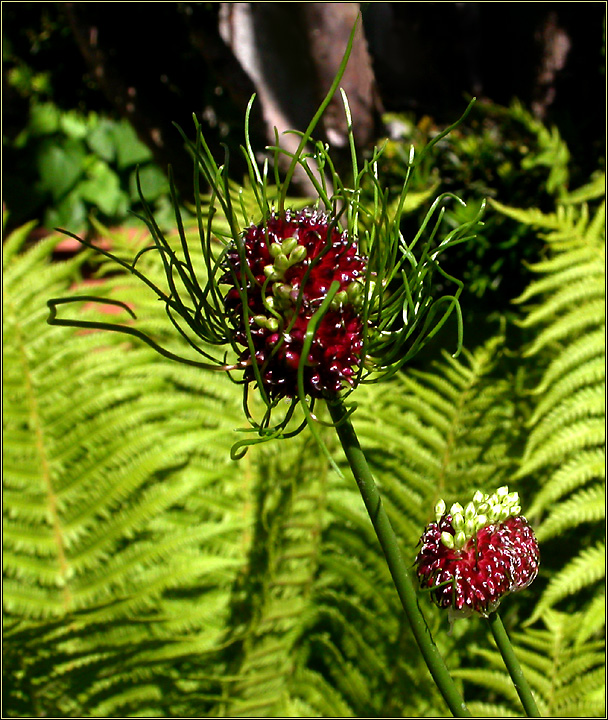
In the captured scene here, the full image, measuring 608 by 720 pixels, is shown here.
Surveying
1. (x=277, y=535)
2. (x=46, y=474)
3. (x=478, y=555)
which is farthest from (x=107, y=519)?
(x=478, y=555)

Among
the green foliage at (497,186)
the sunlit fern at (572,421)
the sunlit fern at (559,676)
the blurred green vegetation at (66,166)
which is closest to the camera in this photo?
the sunlit fern at (559,676)

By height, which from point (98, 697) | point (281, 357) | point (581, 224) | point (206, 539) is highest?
point (581, 224)

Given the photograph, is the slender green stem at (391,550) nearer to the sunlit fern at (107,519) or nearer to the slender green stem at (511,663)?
the slender green stem at (511,663)

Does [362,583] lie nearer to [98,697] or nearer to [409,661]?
[409,661]

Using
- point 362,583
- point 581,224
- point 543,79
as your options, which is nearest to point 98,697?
point 362,583

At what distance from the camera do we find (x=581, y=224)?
1071 millimetres

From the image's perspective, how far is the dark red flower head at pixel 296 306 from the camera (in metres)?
0.25

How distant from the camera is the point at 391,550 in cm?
22

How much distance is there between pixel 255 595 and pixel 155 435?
23 centimetres

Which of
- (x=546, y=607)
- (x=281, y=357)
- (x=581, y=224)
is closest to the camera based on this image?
(x=281, y=357)

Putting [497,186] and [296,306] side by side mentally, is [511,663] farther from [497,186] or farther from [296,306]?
[497,186]

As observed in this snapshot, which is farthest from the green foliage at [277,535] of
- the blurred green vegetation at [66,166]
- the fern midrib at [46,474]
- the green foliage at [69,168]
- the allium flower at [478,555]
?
the green foliage at [69,168]

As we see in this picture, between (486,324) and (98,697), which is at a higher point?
(486,324)

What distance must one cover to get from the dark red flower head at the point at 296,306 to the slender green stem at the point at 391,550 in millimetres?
24
